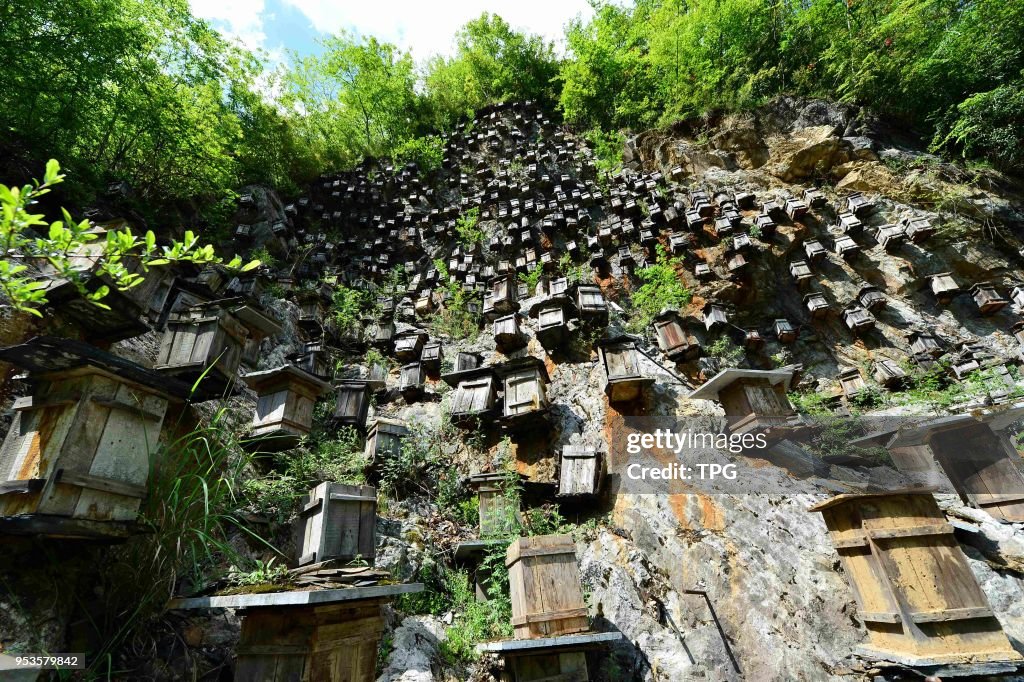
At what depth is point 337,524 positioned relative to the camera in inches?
227

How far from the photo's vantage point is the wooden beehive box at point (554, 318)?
9.91m

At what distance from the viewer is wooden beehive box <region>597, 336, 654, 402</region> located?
8.20 metres

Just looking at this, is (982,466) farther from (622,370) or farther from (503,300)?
(503,300)

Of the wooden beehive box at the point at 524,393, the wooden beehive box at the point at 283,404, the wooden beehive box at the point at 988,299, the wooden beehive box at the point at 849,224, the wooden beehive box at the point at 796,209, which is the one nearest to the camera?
the wooden beehive box at the point at 283,404

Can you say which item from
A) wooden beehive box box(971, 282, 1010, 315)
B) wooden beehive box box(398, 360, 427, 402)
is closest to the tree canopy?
wooden beehive box box(971, 282, 1010, 315)

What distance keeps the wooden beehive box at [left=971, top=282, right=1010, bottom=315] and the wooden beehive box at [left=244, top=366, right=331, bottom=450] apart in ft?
51.7

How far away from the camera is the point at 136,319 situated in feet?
15.9

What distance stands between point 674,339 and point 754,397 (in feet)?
9.19

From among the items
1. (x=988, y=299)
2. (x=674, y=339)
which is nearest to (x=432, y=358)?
(x=674, y=339)

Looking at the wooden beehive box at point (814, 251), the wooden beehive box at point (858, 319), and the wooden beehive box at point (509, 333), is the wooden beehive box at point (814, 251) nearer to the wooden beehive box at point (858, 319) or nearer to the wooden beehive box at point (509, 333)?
the wooden beehive box at point (858, 319)

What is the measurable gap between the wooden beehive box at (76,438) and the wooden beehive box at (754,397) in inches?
299

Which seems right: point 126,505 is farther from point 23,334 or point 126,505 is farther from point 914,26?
point 914,26

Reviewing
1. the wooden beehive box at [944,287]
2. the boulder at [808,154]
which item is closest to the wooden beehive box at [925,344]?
the wooden beehive box at [944,287]

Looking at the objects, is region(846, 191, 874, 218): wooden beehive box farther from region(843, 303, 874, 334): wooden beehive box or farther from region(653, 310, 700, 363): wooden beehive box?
region(653, 310, 700, 363): wooden beehive box
